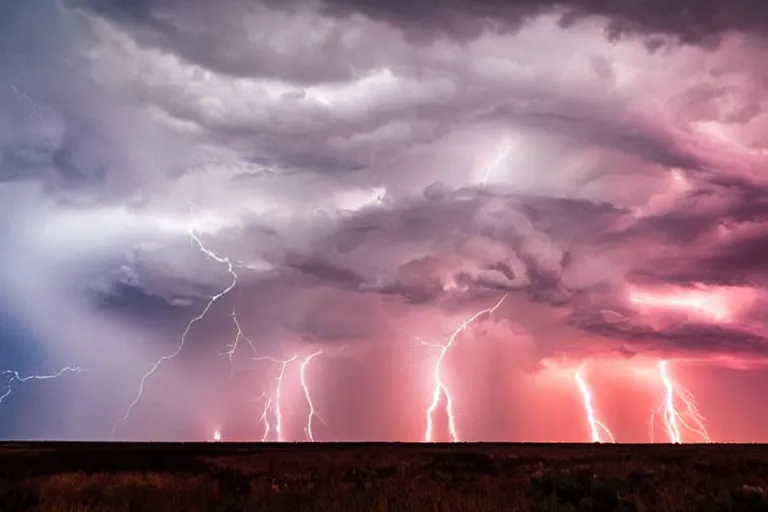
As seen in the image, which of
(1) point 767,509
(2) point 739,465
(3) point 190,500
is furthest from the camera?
(2) point 739,465

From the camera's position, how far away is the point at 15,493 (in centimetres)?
1672

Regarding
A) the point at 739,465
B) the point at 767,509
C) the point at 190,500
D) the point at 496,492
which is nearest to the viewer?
the point at 767,509

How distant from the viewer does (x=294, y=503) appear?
14.2 m

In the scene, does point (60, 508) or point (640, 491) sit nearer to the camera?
point (60, 508)

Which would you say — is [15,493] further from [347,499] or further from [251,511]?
Answer: [347,499]

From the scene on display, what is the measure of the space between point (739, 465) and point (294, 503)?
32.5 metres

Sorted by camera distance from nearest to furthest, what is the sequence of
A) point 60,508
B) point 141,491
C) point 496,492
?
point 60,508 < point 496,492 < point 141,491

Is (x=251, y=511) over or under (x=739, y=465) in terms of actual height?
under

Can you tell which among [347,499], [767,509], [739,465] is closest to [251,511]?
[347,499]

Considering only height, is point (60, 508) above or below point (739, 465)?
below

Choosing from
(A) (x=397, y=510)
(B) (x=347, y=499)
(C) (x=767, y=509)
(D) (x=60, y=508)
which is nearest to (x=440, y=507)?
(A) (x=397, y=510)

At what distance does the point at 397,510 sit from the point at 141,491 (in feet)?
26.8

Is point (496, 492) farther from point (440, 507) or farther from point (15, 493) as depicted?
point (15, 493)

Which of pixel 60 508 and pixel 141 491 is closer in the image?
pixel 60 508
